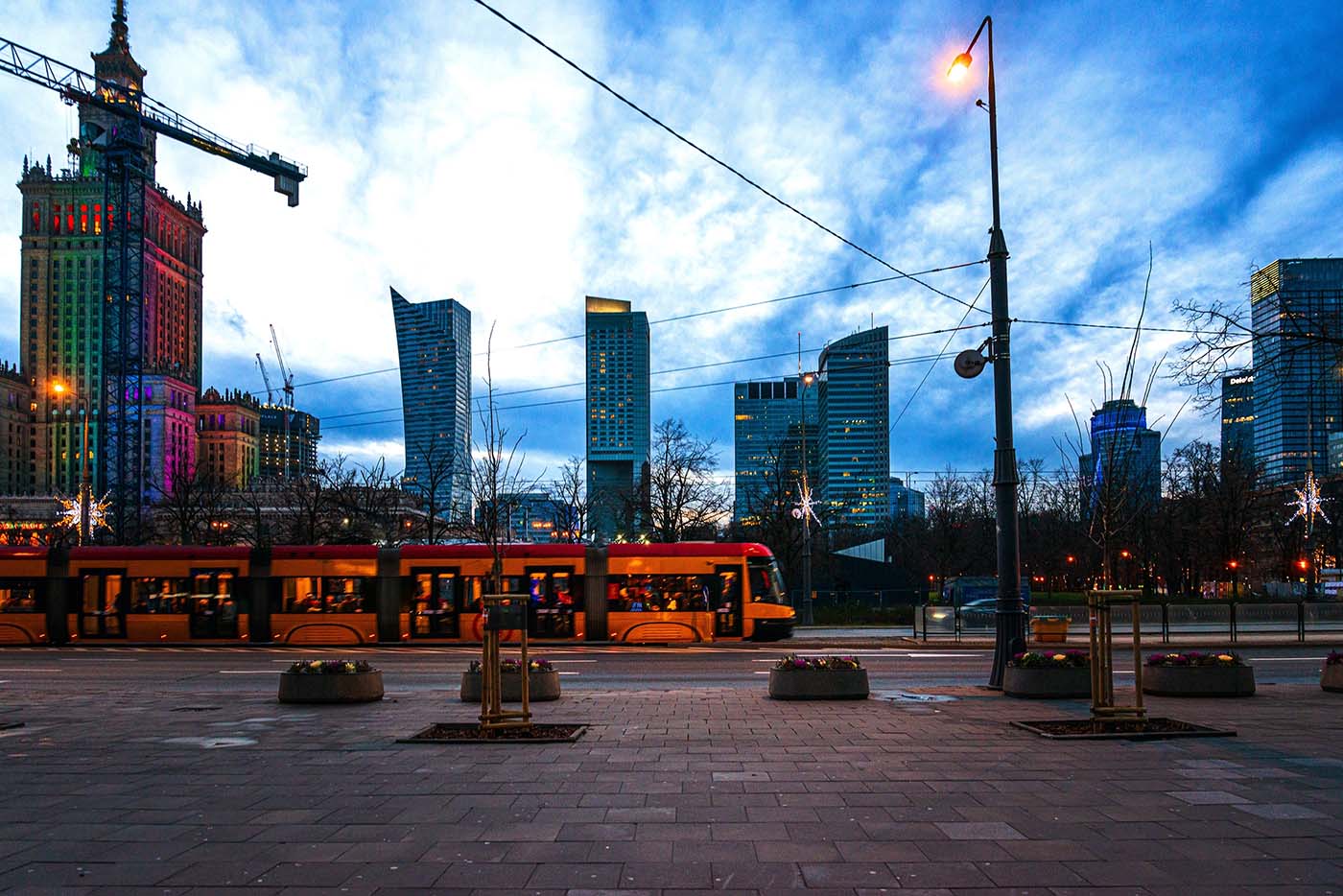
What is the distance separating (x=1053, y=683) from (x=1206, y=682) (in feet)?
8.36

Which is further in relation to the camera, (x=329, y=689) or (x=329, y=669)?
(x=329, y=669)

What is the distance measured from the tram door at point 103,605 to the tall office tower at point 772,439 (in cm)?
2386

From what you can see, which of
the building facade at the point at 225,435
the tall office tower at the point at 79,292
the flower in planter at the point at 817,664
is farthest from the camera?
the building facade at the point at 225,435

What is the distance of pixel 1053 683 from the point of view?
13609 millimetres

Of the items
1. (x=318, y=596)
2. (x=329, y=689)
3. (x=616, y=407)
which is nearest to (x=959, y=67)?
(x=329, y=689)

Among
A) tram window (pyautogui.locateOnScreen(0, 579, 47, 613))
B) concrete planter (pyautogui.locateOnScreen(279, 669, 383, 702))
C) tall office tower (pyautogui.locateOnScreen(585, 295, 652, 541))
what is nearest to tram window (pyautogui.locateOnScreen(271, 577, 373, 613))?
tram window (pyautogui.locateOnScreen(0, 579, 47, 613))

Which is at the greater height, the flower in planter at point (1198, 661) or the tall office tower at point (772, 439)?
the tall office tower at point (772, 439)

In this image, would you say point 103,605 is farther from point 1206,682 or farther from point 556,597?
point 1206,682

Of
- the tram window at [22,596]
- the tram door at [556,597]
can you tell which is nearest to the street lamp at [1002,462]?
the tram door at [556,597]

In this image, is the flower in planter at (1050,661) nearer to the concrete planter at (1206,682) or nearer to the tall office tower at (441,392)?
the concrete planter at (1206,682)

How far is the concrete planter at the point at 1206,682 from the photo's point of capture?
13938mm

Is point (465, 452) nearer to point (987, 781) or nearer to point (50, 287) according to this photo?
point (987, 781)

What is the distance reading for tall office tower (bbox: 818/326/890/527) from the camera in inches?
1523

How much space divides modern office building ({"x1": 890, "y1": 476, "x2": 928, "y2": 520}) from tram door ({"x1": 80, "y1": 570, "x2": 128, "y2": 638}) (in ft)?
212
